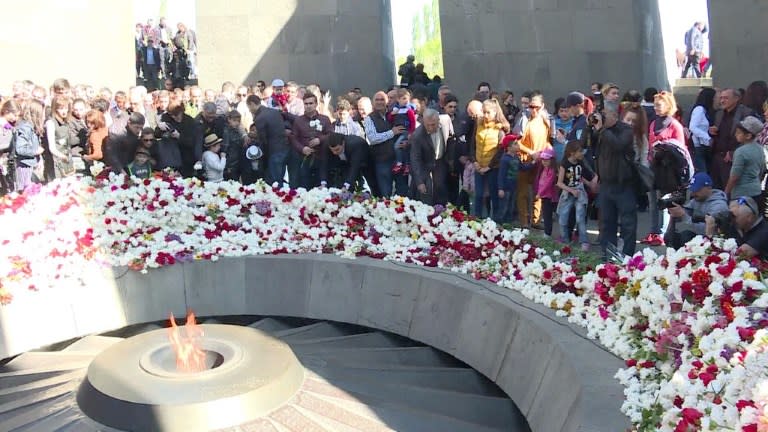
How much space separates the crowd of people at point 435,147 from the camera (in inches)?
345

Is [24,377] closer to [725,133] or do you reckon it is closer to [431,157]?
[431,157]

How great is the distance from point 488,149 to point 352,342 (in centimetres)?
375

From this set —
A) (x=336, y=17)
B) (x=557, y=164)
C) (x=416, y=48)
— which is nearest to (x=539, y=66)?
(x=336, y=17)

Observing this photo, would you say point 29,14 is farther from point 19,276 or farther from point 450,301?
point 450,301

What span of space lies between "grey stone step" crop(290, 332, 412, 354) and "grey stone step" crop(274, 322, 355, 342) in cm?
24

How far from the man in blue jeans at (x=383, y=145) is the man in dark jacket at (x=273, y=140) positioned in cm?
106

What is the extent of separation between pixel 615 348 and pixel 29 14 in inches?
676

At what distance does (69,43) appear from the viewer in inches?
750

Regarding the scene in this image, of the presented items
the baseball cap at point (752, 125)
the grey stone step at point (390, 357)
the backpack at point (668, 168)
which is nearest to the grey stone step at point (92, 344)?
the grey stone step at point (390, 357)

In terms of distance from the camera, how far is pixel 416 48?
69.5 metres

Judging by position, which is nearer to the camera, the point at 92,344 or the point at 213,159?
the point at 92,344

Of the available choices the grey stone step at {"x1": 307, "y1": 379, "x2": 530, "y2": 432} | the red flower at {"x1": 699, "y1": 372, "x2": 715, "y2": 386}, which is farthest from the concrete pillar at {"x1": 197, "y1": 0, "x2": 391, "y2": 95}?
the red flower at {"x1": 699, "y1": 372, "x2": 715, "y2": 386}

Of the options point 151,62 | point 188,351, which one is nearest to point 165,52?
point 151,62

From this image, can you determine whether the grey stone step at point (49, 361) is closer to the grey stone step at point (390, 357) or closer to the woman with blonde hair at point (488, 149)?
the grey stone step at point (390, 357)
